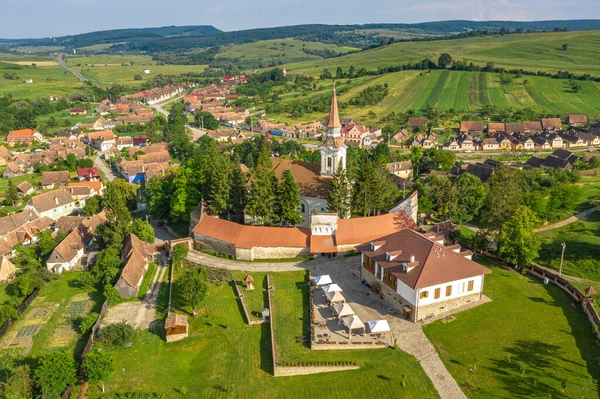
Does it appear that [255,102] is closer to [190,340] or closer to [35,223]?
[35,223]

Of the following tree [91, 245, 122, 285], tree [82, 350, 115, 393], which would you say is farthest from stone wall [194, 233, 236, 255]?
tree [82, 350, 115, 393]

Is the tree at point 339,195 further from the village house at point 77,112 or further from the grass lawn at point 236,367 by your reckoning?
the village house at point 77,112

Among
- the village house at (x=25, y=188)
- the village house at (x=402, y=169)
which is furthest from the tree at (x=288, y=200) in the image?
the village house at (x=25, y=188)

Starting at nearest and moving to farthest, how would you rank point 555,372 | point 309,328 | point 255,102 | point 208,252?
point 555,372
point 309,328
point 208,252
point 255,102

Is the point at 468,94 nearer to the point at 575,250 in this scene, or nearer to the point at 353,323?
the point at 575,250

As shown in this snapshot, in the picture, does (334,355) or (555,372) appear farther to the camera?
(334,355)

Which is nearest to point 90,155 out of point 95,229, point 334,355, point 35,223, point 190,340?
point 35,223
